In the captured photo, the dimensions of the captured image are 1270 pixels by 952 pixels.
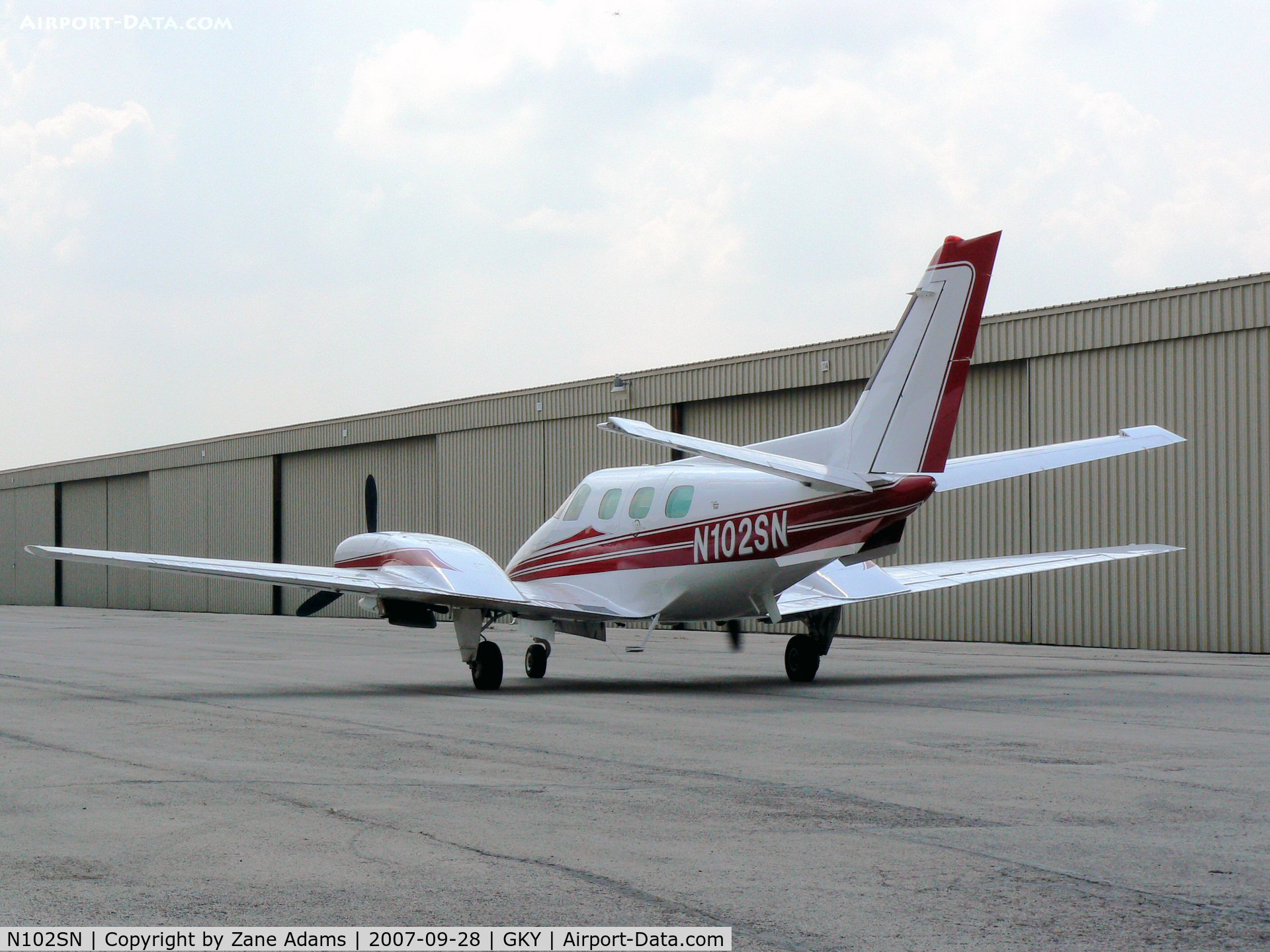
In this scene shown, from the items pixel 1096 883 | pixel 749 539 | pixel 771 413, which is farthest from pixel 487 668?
pixel 771 413

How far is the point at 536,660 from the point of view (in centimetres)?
1909

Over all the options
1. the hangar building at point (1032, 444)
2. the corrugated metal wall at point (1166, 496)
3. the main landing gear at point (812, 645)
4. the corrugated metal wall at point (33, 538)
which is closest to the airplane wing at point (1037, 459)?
the main landing gear at point (812, 645)

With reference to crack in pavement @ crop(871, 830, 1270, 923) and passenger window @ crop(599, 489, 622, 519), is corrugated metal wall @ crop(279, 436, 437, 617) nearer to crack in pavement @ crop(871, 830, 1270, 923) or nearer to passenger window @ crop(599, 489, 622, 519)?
passenger window @ crop(599, 489, 622, 519)

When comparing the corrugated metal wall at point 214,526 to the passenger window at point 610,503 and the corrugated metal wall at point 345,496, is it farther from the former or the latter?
the passenger window at point 610,503

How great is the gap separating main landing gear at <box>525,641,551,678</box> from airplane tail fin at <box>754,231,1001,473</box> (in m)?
5.82

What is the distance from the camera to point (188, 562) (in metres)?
16.9

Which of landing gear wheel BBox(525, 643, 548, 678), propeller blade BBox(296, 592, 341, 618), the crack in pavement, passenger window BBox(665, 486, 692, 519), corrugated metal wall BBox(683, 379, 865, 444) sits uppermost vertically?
corrugated metal wall BBox(683, 379, 865, 444)

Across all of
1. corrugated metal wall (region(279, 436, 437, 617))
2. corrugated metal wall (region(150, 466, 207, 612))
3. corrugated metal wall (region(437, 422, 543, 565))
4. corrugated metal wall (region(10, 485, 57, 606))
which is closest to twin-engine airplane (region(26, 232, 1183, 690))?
corrugated metal wall (region(437, 422, 543, 565))

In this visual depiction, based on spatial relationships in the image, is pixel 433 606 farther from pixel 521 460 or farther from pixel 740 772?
pixel 521 460

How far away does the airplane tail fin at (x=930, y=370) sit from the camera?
1515cm

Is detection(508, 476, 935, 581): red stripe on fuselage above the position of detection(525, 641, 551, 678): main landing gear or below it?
above

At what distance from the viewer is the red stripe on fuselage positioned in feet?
49.9

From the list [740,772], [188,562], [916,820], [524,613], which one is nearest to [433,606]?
[524,613]

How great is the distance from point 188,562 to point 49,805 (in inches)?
352
